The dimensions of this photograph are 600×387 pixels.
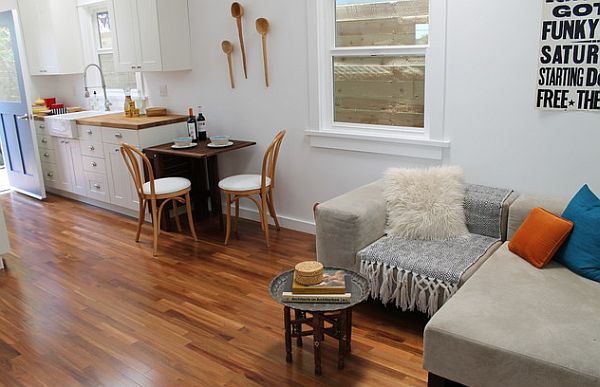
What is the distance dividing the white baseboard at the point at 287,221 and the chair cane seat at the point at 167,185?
710 millimetres

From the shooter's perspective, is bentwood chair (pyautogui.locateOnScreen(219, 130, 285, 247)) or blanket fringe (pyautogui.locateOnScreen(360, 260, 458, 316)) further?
bentwood chair (pyautogui.locateOnScreen(219, 130, 285, 247))

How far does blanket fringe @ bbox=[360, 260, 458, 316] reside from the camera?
2.56 metres

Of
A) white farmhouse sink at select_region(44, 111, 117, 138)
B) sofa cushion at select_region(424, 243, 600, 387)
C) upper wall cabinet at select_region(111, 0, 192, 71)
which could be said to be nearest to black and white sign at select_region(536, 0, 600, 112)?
sofa cushion at select_region(424, 243, 600, 387)

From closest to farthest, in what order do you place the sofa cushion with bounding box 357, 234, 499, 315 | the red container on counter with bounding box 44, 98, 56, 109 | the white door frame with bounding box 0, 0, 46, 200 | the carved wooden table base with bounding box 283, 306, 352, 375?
the carved wooden table base with bounding box 283, 306, 352, 375, the sofa cushion with bounding box 357, 234, 499, 315, the white door frame with bounding box 0, 0, 46, 200, the red container on counter with bounding box 44, 98, 56, 109

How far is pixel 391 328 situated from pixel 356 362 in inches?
15.1

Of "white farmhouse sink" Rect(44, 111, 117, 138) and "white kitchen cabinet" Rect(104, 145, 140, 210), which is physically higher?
"white farmhouse sink" Rect(44, 111, 117, 138)

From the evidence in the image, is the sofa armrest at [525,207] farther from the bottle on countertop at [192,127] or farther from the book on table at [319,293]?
the bottle on countertop at [192,127]

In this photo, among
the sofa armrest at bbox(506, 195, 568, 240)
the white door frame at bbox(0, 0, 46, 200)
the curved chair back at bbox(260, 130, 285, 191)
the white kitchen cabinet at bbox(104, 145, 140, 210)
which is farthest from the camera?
the white door frame at bbox(0, 0, 46, 200)

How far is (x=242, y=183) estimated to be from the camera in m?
4.07

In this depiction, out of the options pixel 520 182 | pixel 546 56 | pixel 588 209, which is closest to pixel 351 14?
pixel 546 56

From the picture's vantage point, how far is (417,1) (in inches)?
135

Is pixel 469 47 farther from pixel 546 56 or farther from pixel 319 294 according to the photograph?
pixel 319 294

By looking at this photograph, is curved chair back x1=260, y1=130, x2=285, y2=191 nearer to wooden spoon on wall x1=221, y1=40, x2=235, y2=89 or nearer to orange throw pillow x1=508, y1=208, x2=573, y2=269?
wooden spoon on wall x1=221, y1=40, x2=235, y2=89

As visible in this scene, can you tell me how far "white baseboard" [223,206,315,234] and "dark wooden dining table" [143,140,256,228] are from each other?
0.25 metres
